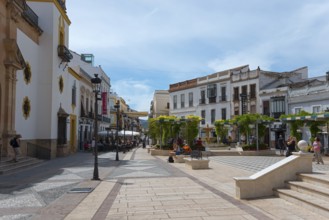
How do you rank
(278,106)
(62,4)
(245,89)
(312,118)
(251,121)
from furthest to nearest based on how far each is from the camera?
Result: (245,89) → (278,106) → (251,121) → (62,4) → (312,118)

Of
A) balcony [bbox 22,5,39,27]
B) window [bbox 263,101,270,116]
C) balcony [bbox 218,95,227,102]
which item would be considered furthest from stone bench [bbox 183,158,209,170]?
balcony [bbox 218,95,227,102]

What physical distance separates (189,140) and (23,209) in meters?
20.5

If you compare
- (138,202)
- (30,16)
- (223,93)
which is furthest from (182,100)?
(138,202)

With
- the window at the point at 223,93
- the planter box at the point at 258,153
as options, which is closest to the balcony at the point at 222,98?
the window at the point at 223,93

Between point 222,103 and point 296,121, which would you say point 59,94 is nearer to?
point 296,121

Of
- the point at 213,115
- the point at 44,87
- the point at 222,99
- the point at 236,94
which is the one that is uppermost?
the point at 236,94

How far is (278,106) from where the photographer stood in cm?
4003

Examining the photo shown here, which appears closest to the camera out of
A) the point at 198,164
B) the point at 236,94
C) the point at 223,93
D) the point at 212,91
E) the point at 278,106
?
the point at 198,164

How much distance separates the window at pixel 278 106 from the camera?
39.4 metres

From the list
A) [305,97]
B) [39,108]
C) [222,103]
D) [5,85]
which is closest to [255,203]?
[5,85]

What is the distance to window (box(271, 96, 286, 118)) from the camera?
3944cm

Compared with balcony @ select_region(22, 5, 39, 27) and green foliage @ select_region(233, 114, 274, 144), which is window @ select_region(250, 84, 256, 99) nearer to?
green foliage @ select_region(233, 114, 274, 144)

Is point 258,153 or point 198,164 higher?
Result: point 198,164

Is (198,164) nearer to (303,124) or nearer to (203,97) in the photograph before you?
(303,124)
